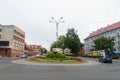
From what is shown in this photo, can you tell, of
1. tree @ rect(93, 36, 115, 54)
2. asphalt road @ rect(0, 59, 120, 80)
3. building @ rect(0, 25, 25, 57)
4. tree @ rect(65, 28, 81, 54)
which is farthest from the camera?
tree @ rect(65, 28, 81, 54)

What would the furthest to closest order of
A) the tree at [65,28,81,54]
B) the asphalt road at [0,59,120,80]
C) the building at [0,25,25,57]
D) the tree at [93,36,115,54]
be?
the tree at [65,28,81,54] → the building at [0,25,25,57] → the tree at [93,36,115,54] → the asphalt road at [0,59,120,80]

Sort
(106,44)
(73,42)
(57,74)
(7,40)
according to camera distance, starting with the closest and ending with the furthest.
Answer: (57,74)
(106,44)
(7,40)
(73,42)

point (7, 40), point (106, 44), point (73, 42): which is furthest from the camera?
point (73, 42)

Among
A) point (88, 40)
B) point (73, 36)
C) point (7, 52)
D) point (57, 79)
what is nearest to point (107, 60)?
point (57, 79)

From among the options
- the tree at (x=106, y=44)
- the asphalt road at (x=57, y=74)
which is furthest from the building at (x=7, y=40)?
the asphalt road at (x=57, y=74)

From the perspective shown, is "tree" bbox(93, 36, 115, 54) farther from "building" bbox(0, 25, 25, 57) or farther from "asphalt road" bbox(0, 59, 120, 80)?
"asphalt road" bbox(0, 59, 120, 80)

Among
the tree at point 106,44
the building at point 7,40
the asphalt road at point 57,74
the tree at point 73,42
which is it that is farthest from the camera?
the tree at point 73,42

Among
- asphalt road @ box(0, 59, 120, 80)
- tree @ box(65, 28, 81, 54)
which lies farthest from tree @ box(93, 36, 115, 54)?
asphalt road @ box(0, 59, 120, 80)

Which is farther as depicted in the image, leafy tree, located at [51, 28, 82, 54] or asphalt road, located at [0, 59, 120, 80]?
leafy tree, located at [51, 28, 82, 54]

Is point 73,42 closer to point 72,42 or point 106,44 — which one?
point 72,42

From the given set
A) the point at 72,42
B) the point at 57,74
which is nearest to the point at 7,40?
the point at 72,42

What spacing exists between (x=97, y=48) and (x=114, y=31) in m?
22.9

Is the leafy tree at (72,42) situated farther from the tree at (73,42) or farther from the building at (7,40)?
the building at (7,40)

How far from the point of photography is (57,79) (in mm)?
14578
